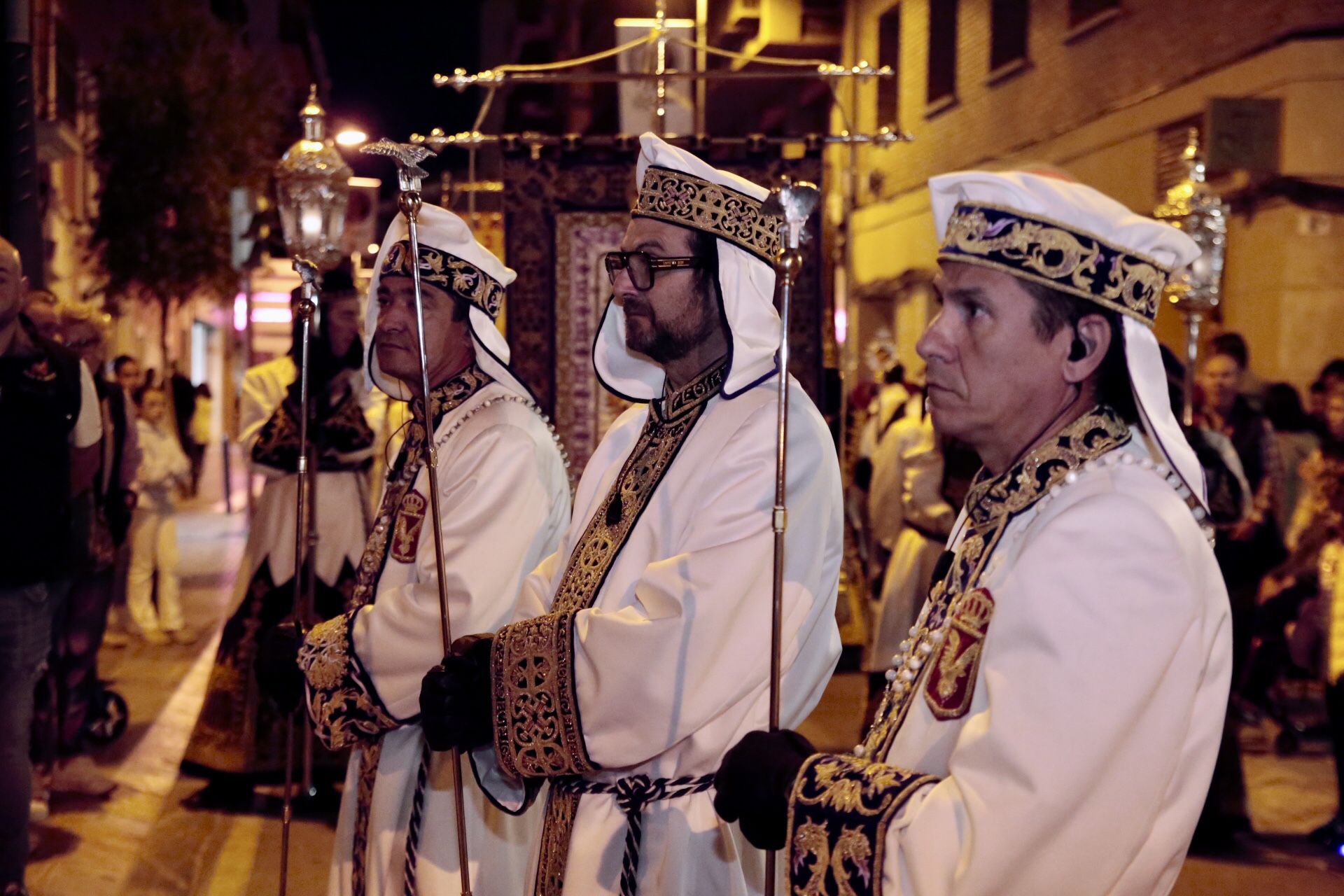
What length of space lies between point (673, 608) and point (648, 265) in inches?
31.0

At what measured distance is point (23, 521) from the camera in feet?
15.0

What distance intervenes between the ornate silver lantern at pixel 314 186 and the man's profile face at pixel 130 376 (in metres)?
5.86

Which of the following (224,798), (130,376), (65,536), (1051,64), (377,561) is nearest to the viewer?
(377,561)

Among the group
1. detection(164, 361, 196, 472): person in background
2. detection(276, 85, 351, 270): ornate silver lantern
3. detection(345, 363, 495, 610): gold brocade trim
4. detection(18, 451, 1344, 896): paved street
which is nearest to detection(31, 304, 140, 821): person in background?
detection(18, 451, 1344, 896): paved street

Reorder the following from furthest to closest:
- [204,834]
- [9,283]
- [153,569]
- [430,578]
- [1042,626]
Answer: [153,569], [204,834], [9,283], [430,578], [1042,626]

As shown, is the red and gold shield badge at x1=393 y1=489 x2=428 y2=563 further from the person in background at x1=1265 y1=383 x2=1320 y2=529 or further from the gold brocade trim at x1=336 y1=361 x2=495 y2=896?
the person in background at x1=1265 y1=383 x2=1320 y2=529

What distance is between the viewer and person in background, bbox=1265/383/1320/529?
859 cm

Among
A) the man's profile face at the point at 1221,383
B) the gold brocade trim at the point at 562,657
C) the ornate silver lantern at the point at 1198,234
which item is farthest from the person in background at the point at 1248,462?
the gold brocade trim at the point at 562,657

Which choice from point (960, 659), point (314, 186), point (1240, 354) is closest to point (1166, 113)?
point (1240, 354)

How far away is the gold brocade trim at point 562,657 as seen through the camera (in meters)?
2.78

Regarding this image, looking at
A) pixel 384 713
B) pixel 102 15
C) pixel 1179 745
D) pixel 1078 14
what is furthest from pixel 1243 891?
pixel 102 15

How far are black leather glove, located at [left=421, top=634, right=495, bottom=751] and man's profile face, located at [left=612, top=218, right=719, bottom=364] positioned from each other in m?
0.73

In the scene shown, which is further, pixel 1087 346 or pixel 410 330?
pixel 410 330

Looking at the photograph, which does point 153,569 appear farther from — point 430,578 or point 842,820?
point 842,820
